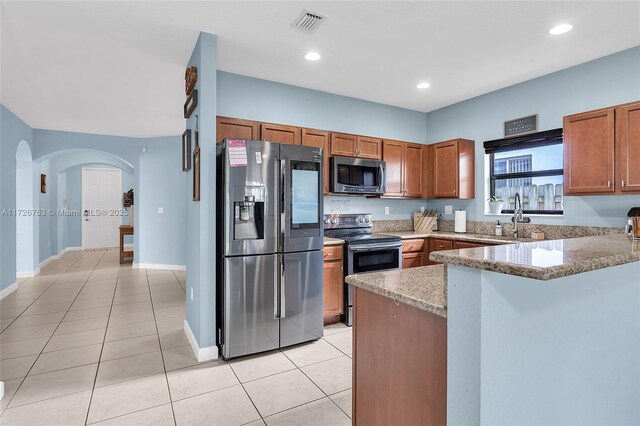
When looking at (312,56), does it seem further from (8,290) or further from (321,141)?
(8,290)

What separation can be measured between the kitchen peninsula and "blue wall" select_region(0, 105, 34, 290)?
5.42m

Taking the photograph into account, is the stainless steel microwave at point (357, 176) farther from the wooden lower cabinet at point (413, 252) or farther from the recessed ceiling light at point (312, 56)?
the recessed ceiling light at point (312, 56)

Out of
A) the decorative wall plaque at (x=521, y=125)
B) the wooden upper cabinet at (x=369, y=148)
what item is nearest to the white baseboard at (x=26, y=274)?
the wooden upper cabinet at (x=369, y=148)

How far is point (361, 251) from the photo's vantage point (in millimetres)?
3621

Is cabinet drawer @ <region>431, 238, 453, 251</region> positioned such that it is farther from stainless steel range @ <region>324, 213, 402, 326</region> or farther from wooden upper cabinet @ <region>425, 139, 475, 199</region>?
wooden upper cabinet @ <region>425, 139, 475, 199</region>

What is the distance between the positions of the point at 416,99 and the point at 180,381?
4.07 metres

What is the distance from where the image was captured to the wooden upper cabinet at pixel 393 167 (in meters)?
4.43

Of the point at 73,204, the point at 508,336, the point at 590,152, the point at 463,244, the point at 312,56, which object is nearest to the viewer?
the point at 508,336

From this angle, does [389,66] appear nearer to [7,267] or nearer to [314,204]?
[314,204]

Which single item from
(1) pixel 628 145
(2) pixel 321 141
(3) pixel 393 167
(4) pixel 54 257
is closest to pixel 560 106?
(1) pixel 628 145

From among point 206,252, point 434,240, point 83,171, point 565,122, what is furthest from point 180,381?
point 83,171

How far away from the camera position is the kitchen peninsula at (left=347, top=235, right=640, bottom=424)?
944 millimetres

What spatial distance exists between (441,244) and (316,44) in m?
2.64

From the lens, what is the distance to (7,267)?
15.4 feet
